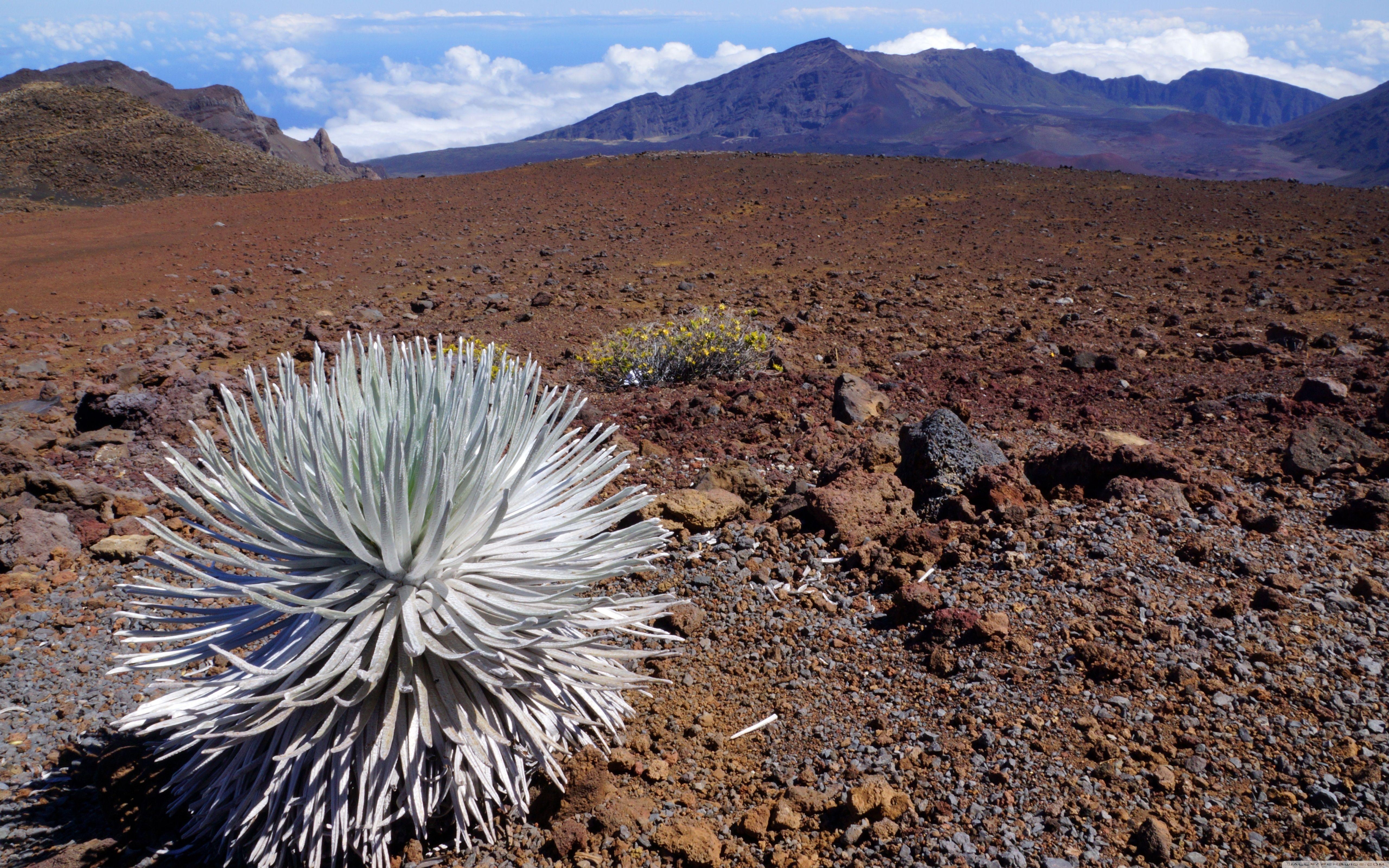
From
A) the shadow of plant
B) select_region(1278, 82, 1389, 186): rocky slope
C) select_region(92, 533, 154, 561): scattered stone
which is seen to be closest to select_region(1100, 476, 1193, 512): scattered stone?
the shadow of plant

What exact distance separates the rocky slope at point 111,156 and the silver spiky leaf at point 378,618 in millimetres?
24155

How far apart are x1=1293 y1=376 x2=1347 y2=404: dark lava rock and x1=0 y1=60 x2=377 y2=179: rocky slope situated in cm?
4821

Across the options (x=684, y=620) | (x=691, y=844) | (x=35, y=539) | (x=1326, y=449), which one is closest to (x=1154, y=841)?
(x=691, y=844)

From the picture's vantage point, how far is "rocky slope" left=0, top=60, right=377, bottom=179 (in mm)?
46875

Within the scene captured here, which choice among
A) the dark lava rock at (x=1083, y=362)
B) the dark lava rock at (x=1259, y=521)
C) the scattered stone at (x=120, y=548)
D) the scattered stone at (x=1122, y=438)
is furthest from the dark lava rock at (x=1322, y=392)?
the scattered stone at (x=120, y=548)

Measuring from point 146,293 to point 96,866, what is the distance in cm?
925

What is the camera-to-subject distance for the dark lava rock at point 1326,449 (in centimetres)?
301

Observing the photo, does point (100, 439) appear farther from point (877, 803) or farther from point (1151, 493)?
point (1151, 493)

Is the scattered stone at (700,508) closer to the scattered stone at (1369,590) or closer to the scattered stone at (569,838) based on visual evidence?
the scattered stone at (569,838)

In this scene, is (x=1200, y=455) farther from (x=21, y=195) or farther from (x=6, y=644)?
(x=21, y=195)

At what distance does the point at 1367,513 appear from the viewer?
2555mm

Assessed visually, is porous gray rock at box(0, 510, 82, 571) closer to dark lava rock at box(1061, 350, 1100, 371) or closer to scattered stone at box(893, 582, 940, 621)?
scattered stone at box(893, 582, 940, 621)

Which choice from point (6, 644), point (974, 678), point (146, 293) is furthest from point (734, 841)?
point (146, 293)

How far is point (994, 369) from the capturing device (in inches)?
209
